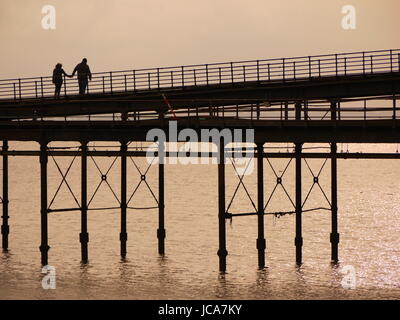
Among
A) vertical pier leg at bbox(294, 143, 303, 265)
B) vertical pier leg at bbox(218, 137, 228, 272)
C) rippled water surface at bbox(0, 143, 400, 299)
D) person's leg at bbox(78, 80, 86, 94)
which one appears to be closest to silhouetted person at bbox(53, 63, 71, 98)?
person's leg at bbox(78, 80, 86, 94)

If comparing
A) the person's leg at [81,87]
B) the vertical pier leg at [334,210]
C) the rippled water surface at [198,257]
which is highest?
the person's leg at [81,87]

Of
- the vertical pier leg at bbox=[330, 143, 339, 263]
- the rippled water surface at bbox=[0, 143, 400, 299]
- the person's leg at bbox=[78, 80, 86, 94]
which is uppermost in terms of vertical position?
the person's leg at bbox=[78, 80, 86, 94]

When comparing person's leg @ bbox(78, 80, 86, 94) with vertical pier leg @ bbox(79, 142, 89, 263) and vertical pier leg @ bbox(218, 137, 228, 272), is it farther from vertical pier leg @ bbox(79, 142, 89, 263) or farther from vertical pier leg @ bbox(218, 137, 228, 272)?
vertical pier leg @ bbox(218, 137, 228, 272)

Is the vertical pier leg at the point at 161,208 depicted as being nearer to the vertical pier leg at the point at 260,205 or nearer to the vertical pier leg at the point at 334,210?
the vertical pier leg at the point at 260,205

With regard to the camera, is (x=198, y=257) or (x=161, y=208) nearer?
(x=161, y=208)

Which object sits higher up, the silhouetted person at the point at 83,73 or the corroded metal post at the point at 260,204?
the silhouetted person at the point at 83,73

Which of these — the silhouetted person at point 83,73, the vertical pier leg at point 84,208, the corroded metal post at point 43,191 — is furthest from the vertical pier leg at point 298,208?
the silhouetted person at point 83,73

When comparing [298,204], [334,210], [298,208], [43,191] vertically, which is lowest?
[334,210]

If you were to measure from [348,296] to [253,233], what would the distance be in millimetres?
29214

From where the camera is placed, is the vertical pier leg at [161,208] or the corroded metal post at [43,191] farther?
the vertical pier leg at [161,208]

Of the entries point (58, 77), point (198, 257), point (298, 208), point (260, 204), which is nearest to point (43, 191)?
point (260, 204)

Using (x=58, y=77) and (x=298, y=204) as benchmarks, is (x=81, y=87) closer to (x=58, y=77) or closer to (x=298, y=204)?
(x=58, y=77)
